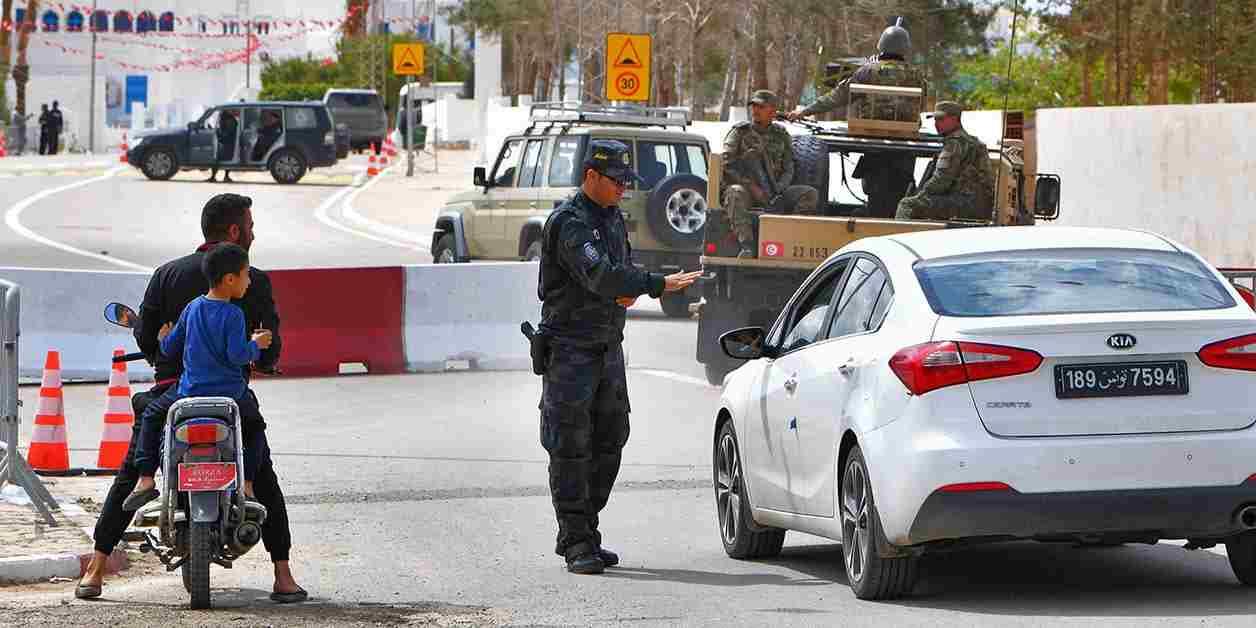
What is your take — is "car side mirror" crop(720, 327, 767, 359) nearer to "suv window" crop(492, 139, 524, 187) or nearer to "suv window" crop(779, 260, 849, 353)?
"suv window" crop(779, 260, 849, 353)

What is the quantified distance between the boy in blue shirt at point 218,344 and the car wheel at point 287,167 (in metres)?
43.9

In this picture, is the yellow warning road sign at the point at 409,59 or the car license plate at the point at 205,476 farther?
the yellow warning road sign at the point at 409,59

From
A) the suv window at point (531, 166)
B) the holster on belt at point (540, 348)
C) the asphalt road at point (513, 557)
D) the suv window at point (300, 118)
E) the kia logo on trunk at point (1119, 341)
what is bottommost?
the asphalt road at point (513, 557)

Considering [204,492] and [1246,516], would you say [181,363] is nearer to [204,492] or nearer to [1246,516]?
[204,492]

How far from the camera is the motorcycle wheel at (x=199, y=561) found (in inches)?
315

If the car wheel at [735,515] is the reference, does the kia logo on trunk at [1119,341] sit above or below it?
above

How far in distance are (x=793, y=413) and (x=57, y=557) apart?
120 inches

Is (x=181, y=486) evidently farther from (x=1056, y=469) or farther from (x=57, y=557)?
(x=1056, y=469)

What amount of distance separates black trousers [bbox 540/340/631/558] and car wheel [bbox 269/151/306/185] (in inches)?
1692

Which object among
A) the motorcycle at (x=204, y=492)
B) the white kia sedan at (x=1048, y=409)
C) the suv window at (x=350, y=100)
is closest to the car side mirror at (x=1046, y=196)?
the white kia sedan at (x=1048, y=409)

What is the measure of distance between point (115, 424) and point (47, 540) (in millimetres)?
3157

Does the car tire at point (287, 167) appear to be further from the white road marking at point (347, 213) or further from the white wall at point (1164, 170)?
the white wall at point (1164, 170)

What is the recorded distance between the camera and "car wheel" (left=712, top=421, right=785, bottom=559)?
384 inches

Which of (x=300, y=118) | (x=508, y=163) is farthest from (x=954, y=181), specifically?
(x=300, y=118)
